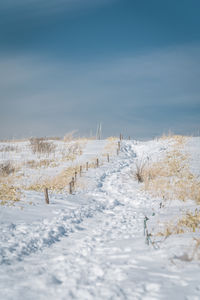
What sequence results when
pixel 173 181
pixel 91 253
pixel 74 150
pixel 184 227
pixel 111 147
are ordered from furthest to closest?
pixel 111 147, pixel 74 150, pixel 173 181, pixel 184 227, pixel 91 253

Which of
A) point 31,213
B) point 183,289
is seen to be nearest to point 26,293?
point 183,289

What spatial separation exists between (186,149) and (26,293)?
1955 cm

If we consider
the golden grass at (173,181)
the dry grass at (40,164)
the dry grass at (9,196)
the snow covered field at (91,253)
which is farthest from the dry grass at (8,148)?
the snow covered field at (91,253)

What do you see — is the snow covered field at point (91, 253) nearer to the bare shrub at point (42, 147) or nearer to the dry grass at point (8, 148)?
the bare shrub at point (42, 147)

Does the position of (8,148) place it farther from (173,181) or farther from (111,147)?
(173,181)

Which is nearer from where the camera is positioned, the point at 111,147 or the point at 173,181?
the point at 173,181

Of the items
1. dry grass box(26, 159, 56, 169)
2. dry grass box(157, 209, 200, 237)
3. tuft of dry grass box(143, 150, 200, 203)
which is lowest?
dry grass box(157, 209, 200, 237)

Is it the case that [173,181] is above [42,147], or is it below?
below

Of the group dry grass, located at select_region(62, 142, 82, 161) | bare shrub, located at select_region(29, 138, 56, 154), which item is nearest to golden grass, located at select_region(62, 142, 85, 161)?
dry grass, located at select_region(62, 142, 82, 161)

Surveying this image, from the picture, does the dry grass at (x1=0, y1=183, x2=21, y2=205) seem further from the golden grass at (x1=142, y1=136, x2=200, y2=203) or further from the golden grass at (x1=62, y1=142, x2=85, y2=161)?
the golden grass at (x1=62, y1=142, x2=85, y2=161)

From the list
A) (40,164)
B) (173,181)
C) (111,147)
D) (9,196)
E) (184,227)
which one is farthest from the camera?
(111,147)

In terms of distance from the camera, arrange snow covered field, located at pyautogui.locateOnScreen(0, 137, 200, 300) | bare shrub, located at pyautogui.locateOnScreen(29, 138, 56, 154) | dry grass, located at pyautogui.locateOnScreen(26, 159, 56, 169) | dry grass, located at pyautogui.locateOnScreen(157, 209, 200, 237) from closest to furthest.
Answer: snow covered field, located at pyautogui.locateOnScreen(0, 137, 200, 300) < dry grass, located at pyautogui.locateOnScreen(157, 209, 200, 237) < dry grass, located at pyautogui.locateOnScreen(26, 159, 56, 169) < bare shrub, located at pyautogui.locateOnScreen(29, 138, 56, 154)

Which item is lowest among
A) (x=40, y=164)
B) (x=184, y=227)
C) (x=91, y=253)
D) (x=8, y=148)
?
(x=91, y=253)

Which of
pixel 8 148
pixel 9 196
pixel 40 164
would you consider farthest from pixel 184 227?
pixel 8 148
